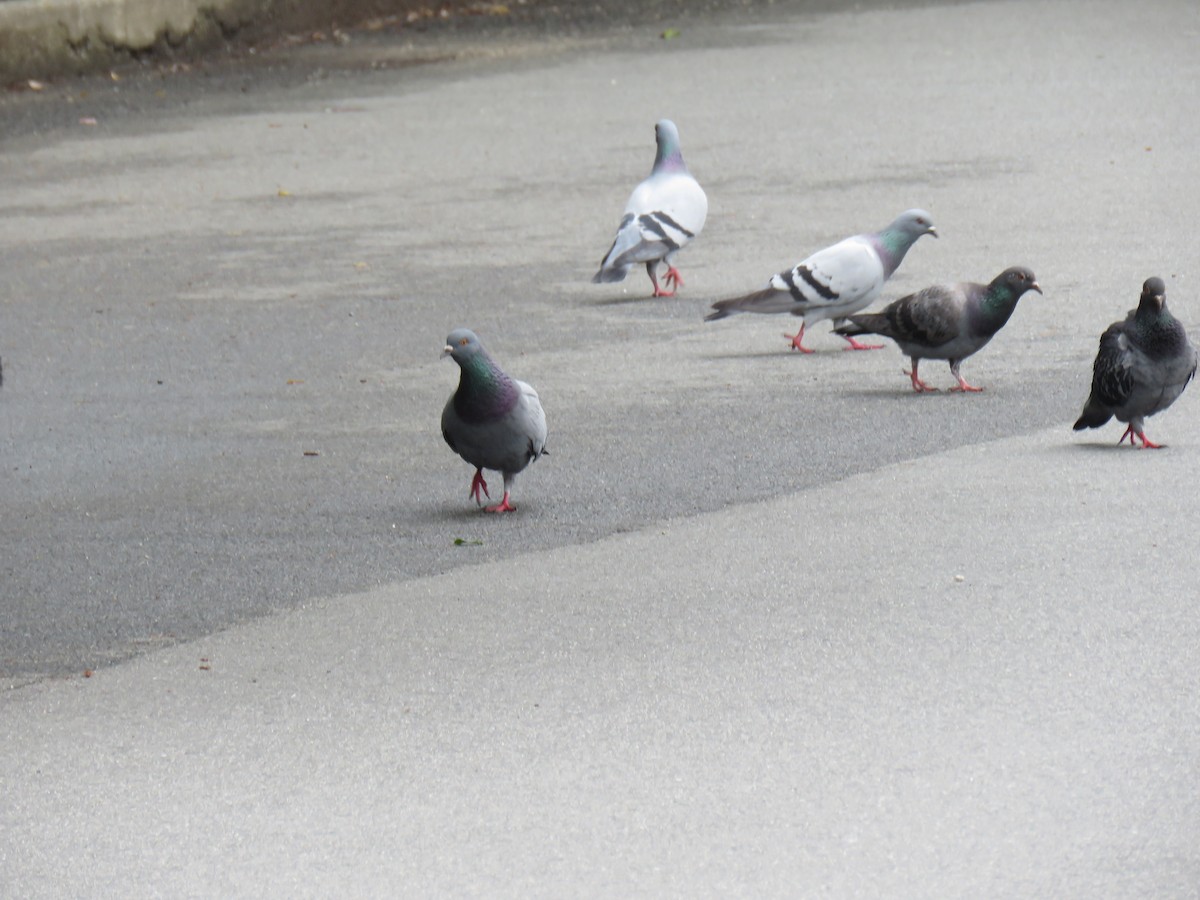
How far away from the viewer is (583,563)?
5.77 meters

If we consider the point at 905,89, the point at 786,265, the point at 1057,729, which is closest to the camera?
the point at 1057,729

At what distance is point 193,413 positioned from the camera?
7840 millimetres

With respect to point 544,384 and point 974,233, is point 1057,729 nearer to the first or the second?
point 544,384

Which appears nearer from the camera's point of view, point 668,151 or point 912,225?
point 912,225

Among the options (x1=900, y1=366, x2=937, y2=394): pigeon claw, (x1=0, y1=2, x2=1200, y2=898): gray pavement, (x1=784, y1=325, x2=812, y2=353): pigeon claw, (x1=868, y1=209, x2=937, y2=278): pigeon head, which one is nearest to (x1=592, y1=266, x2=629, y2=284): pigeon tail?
(x1=0, y1=2, x2=1200, y2=898): gray pavement

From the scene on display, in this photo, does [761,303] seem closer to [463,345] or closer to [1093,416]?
[1093,416]

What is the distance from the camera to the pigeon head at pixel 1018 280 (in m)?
7.43

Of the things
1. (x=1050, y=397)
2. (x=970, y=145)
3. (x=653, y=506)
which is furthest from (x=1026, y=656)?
(x=970, y=145)

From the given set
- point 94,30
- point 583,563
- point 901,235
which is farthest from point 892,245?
point 94,30

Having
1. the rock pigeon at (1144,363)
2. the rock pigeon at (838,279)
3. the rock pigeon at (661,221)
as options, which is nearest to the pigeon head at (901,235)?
the rock pigeon at (838,279)

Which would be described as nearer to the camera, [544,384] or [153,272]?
[544,384]

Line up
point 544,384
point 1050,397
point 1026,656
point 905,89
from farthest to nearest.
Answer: point 905,89 < point 544,384 < point 1050,397 < point 1026,656

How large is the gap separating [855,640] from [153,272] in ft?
21.4

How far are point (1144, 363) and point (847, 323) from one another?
1.91m
